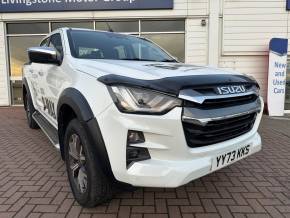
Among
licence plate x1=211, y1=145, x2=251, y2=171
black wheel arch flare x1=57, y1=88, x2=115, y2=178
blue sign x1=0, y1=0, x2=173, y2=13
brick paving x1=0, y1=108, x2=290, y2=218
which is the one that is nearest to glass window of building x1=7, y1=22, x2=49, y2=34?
blue sign x1=0, y1=0, x2=173, y2=13

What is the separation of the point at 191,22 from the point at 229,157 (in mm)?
7714

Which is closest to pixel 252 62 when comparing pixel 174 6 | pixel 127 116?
pixel 174 6

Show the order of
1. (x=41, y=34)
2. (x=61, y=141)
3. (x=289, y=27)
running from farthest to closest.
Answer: (x=41, y=34) → (x=289, y=27) → (x=61, y=141)

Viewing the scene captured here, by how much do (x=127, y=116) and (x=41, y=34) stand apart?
904 cm

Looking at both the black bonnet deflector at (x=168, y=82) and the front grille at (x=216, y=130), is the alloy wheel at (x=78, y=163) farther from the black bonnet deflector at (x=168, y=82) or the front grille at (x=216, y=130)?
the front grille at (x=216, y=130)

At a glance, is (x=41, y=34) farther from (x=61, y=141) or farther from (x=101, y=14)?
(x=61, y=141)

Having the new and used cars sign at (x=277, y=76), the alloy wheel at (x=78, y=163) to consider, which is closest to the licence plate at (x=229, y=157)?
the alloy wheel at (x=78, y=163)

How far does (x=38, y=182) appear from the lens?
11.5 feet

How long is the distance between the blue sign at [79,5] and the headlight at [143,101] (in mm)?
7857

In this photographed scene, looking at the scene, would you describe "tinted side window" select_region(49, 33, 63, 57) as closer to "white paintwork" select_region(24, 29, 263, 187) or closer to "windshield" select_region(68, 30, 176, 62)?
"windshield" select_region(68, 30, 176, 62)

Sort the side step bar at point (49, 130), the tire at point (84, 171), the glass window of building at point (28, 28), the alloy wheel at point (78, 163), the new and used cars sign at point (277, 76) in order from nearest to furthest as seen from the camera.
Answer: the tire at point (84, 171)
the alloy wheel at point (78, 163)
the side step bar at point (49, 130)
the new and used cars sign at point (277, 76)
the glass window of building at point (28, 28)

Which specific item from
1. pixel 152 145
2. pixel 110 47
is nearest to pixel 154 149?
pixel 152 145

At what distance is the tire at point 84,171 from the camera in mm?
2496

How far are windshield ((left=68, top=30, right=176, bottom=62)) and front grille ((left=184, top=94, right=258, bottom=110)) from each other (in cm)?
144
